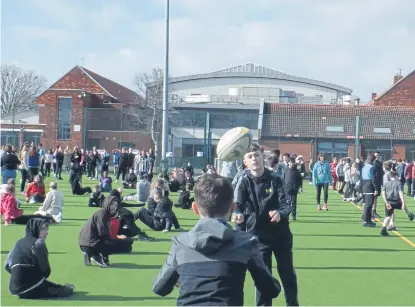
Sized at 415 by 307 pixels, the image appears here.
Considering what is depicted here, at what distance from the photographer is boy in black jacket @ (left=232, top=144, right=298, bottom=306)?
7070mm

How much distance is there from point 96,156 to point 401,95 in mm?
38495

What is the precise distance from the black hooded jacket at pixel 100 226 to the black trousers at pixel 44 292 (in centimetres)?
205

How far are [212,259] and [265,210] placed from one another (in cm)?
323

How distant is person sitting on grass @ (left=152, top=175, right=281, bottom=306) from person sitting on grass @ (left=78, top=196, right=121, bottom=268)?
6.75 metres

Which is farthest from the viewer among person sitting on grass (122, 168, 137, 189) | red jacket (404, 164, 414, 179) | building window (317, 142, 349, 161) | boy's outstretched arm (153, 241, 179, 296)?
building window (317, 142, 349, 161)

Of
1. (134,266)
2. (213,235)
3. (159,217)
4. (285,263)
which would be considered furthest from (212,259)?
(159,217)

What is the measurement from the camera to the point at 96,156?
33500 mm

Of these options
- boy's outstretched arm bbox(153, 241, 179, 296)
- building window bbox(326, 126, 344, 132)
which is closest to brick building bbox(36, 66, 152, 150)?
building window bbox(326, 126, 344, 132)

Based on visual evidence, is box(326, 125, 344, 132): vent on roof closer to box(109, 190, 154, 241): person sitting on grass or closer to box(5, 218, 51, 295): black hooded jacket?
box(109, 190, 154, 241): person sitting on grass

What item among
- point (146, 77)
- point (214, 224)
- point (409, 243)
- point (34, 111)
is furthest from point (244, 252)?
point (34, 111)

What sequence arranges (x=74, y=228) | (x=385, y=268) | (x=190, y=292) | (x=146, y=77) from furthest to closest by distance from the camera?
1. (x=146, y=77)
2. (x=74, y=228)
3. (x=385, y=268)
4. (x=190, y=292)

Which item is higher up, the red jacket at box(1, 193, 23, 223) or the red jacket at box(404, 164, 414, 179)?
the red jacket at box(404, 164, 414, 179)

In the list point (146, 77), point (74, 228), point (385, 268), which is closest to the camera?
point (385, 268)

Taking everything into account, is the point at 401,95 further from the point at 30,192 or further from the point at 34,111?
the point at 30,192
